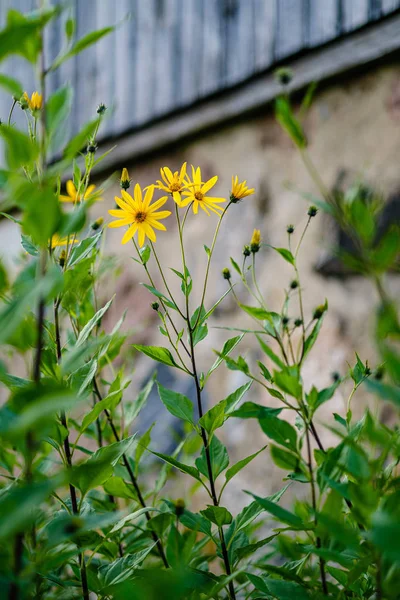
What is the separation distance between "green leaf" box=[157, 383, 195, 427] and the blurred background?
2.08 ft

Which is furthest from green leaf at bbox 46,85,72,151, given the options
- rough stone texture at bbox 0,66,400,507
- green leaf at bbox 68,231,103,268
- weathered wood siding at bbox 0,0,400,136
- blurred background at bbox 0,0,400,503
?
weathered wood siding at bbox 0,0,400,136

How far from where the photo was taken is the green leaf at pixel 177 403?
1.89 ft

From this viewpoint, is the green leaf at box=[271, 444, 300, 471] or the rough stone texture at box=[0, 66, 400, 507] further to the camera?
→ the rough stone texture at box=[0, 66, 400, 507]

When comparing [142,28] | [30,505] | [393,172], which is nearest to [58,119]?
[30,505]

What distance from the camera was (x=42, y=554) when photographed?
40 cm

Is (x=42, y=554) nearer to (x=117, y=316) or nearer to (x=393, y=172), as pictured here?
(x=393, y=172)

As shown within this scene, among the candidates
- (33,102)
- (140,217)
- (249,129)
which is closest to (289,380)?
(140,217)

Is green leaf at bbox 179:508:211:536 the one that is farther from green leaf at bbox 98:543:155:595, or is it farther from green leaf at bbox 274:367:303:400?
green leaf at bbox 274:367:303:400

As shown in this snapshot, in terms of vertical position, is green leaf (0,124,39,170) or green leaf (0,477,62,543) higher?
green leaf (0,124,39,170)

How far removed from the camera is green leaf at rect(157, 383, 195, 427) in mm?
575

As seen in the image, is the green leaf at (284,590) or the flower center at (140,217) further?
the flower center at (140,217)

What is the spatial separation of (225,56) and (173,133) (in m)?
0.26

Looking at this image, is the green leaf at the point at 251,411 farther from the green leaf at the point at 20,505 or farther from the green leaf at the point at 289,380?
the green leaf at the point at 20,505

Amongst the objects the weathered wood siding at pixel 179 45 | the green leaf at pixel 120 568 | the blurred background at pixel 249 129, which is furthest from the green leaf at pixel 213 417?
the weathered wood siding at pixel 179 45
